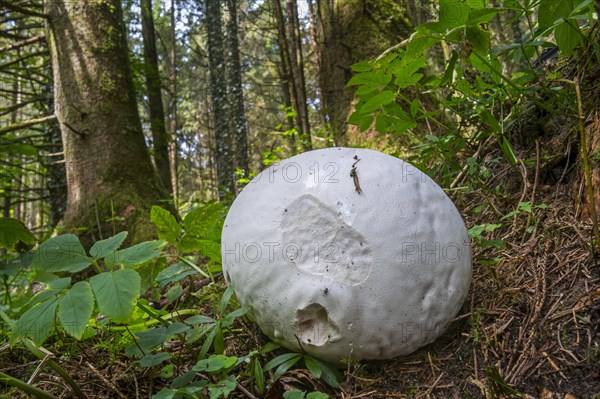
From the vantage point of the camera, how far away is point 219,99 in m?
7.12

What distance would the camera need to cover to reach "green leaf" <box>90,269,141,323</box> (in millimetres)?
1158

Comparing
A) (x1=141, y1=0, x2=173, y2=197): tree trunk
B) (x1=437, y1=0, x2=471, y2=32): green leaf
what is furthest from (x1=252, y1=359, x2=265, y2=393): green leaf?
(x1=141, y1=0, x2=173, y2=197): tree trunk

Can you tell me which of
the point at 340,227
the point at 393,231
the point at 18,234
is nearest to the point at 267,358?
the point at 340,227

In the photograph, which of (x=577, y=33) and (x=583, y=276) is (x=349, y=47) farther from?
(x=583, y=276)

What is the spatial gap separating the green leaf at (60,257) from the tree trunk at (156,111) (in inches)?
232

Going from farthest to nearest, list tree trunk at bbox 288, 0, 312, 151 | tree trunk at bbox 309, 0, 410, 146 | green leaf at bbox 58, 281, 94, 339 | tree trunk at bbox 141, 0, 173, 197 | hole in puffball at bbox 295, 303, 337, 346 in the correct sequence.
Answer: tree trunk at bbox 141, 0, 173, 197 → tree trunk at bbox 288, 0, 312, 151 → tree trunk at bbox 309, 0, 410, 146 → hole in puffball at bbox 295, 303, 337, 346 → green leaf at bbox 58, 281, 94, 339

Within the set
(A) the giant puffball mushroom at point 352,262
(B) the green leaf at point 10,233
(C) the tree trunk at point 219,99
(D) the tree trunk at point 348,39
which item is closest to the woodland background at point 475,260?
(B) the green leaf at point 10,233

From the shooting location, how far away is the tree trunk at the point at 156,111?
24.3 feet

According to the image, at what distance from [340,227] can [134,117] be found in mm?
2989

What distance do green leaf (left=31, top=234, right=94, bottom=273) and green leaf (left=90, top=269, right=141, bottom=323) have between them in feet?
0.43

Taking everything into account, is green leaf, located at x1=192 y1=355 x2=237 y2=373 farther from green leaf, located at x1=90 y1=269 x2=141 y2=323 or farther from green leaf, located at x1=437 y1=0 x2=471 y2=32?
green leaf, located at x1=437 y1=0 x2=471 y2=32

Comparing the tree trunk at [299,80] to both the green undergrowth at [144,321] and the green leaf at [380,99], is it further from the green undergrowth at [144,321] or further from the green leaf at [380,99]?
the green undergrowth at [144,321]

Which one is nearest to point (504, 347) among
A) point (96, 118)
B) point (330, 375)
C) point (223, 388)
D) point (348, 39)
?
point (330, 375)

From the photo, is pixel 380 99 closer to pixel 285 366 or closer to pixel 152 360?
pixel 285 366
